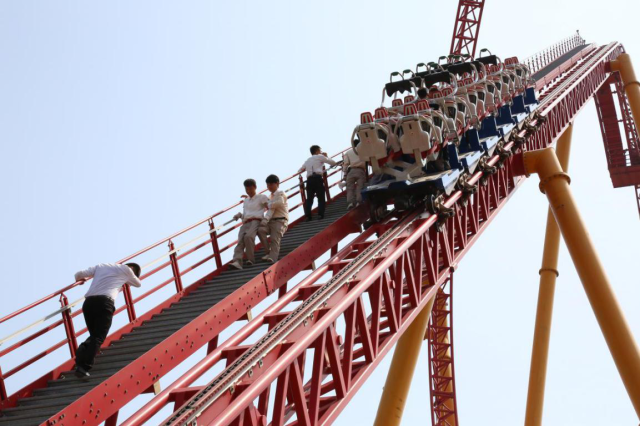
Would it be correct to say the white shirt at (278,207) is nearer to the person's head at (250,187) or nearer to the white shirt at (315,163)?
the person's head at (250,187)

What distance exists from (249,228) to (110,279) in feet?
11.1

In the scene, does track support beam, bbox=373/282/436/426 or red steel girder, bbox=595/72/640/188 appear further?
red steel girder, bbox=595/72/640/188

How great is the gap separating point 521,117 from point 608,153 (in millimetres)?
16121

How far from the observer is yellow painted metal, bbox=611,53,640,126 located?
1093 inches

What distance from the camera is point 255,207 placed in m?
12.5

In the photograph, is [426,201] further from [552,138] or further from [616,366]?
[552,138]

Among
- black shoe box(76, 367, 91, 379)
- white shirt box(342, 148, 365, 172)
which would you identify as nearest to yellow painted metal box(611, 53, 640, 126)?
white shirt box(342, 148, 365, 172)

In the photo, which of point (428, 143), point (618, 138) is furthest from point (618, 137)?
point (428, 143)

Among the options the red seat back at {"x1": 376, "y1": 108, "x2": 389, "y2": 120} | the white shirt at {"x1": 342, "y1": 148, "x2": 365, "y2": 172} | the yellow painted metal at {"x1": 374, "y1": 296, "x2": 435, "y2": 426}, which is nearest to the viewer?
the white shirt at {"x1": 342, "y1": 148, "x2": 365, "y2": 172}

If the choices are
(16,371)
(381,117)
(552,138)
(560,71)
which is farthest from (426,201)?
(560,71)

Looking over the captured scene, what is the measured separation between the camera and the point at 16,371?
28.0ft

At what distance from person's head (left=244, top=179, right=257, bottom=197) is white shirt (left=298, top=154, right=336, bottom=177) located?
234 centimetres

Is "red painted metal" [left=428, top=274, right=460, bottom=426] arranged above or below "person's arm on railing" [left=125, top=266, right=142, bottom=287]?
below

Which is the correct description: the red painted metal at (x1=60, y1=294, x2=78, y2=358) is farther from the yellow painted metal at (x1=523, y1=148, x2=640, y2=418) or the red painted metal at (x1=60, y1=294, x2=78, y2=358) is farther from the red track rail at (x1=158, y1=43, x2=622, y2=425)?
the yellow painted metal at (x1=523, y1=148, x2=640, y2=418)
